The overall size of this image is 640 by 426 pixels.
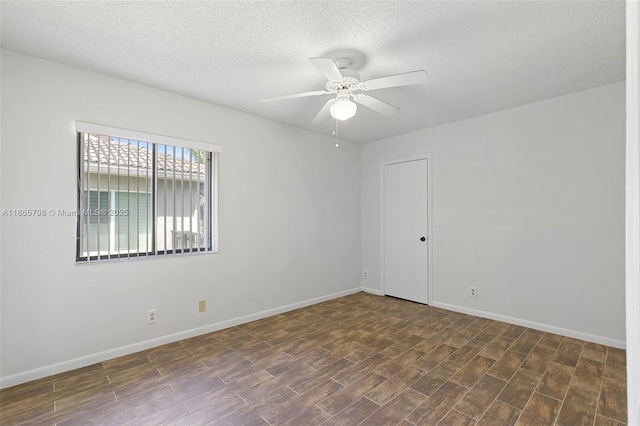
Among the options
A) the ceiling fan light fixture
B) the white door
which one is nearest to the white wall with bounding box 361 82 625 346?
the white door

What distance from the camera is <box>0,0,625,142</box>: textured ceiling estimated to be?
1876 millimetres

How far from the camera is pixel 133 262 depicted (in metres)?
2.84

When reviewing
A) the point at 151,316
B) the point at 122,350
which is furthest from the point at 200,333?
the point at 122,350

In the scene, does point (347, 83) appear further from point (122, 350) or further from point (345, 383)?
point (122, 350)

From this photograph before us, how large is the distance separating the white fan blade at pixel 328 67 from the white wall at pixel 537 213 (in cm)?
247

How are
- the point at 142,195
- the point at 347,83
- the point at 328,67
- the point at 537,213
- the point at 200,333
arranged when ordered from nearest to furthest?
the point at 328,67, the point at 347,83, the point at 142,195, the point at 200,333, the point at 537,213

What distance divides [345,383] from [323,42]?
98.6 inches

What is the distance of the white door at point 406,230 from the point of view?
14.2 ft

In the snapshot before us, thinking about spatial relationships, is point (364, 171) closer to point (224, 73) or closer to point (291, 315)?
point (291, 315)

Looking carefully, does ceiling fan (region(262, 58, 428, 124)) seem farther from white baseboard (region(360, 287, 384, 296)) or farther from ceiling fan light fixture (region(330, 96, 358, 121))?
white baseboard (region(360, 287, 384, 296))

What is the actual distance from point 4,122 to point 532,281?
5.02 m

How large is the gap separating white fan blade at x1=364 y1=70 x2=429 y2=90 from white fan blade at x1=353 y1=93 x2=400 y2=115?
24cm

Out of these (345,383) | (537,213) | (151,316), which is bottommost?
(345,383)

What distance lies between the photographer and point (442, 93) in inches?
121
